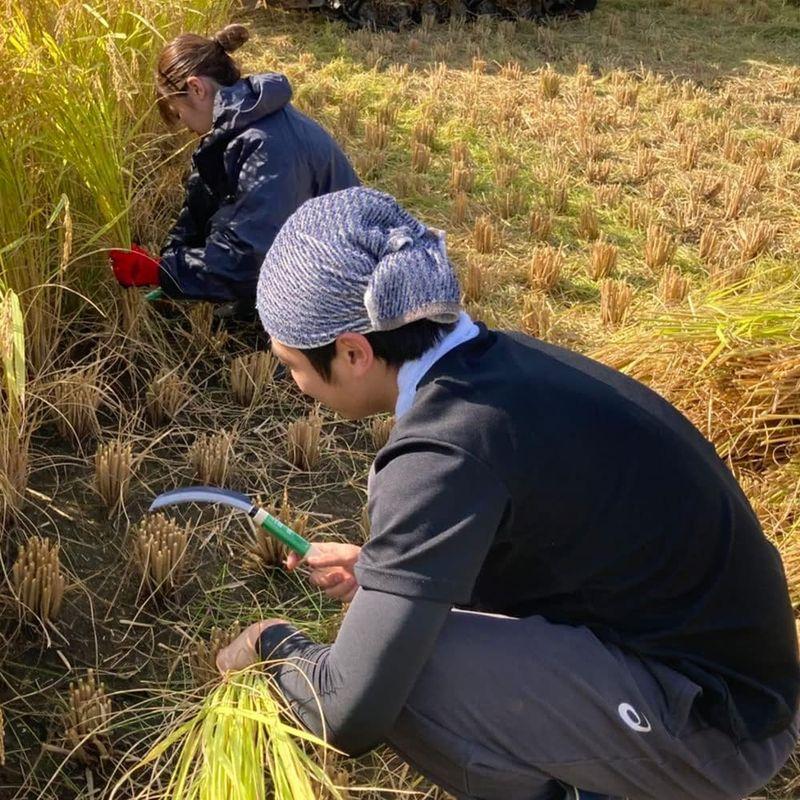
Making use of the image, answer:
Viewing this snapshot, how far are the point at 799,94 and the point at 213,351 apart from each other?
5.60 meters

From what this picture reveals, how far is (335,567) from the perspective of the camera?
1.95 metres

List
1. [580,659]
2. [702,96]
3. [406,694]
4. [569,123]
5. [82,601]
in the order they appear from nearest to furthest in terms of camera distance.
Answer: [406,694] < [580,659] < [82,601] < [569,123] < [702,96]

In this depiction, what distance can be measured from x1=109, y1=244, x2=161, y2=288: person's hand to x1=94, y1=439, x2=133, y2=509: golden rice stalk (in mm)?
588

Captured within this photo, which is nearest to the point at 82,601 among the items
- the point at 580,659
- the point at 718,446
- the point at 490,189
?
the point at 580,659

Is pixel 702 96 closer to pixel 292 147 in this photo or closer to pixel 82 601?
pixel 292 147

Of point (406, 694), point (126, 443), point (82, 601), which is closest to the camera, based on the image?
point (406, 694)

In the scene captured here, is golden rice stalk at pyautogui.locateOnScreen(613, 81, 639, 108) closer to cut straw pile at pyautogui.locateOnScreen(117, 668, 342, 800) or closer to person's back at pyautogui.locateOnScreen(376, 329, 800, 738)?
person's back at pyautogui.locateOnScreen(376, 329, 800, 738)

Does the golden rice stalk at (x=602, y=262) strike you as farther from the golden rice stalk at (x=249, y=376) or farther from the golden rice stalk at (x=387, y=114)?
the golden rice stalk at (x=387, y=114)

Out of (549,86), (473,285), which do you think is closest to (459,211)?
(473,285)

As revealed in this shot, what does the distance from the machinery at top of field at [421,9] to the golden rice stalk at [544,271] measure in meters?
4.66

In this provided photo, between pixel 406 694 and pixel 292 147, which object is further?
pixel 292 147

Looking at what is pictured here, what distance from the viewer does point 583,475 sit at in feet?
5.30

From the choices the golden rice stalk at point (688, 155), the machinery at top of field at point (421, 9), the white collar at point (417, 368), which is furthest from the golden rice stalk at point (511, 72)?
the white collar at point (417, 368)

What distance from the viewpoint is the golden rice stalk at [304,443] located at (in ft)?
10.0
